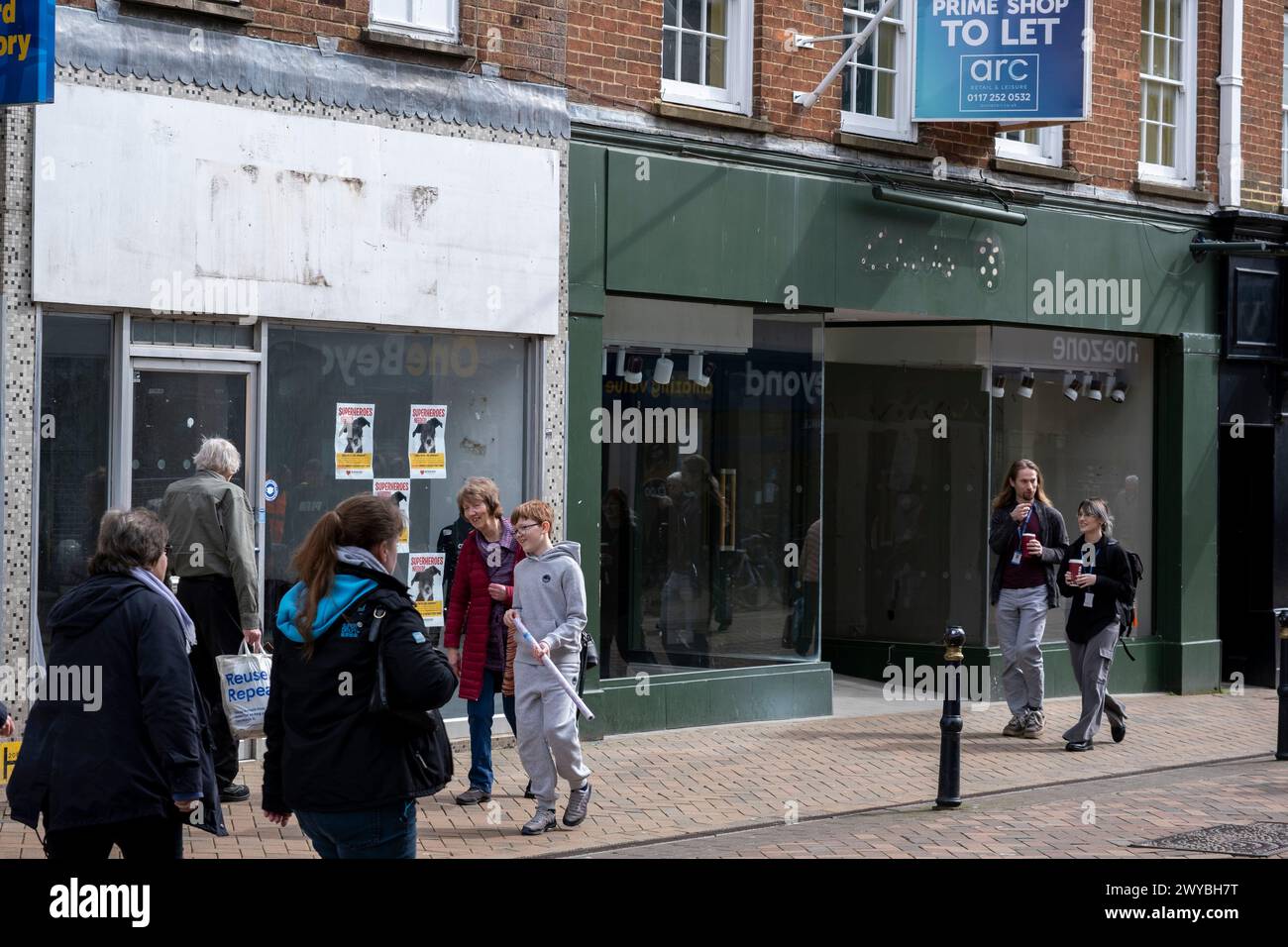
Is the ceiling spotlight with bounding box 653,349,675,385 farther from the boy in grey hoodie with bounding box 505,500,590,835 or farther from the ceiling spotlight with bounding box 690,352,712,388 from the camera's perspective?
the boy in grey hoodie with bounding box 505,500,590,835

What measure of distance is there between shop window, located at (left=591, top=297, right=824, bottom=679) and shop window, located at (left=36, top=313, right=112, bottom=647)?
12.1 feet

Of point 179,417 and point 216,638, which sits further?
point 179,417

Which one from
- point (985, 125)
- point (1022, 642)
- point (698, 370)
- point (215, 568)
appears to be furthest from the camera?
point (985, 125)

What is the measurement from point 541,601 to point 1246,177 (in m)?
10.9

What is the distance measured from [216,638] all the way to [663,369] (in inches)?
182

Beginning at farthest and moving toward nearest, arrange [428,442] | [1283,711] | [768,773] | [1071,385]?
1. [1071,385]
2. [1283,711]
3. [428,442]
4. [768,773]

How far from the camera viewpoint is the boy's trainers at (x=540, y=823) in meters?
9.06

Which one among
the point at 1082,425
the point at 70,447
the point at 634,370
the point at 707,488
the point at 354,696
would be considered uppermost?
the point at 634,370

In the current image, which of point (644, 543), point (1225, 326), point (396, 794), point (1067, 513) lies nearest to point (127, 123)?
point (644, 543)

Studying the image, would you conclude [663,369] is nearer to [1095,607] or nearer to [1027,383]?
[1095,607]

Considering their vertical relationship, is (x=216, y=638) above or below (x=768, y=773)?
above

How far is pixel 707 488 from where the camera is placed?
1338cm

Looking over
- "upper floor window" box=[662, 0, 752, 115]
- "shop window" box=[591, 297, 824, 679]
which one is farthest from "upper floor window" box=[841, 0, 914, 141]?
"shop window" box=[591, 297, 824, 679]

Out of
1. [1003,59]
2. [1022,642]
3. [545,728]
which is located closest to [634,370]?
[1022,642]
